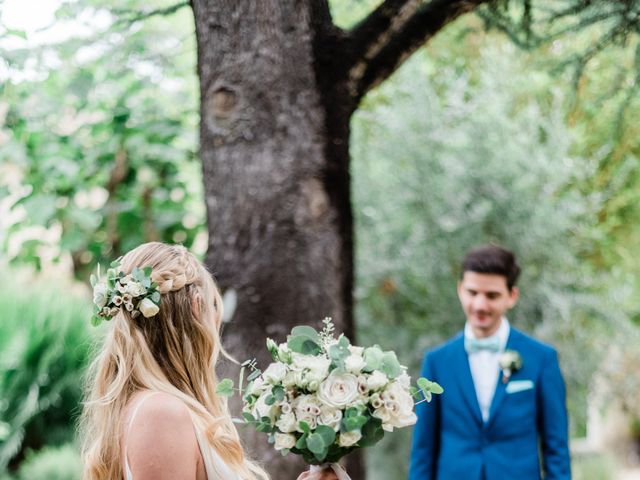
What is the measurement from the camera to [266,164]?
13.0 feet

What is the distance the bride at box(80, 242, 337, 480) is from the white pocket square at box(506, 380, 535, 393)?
Answer: 5.57 ft

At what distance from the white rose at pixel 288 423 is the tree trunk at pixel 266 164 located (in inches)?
65.2

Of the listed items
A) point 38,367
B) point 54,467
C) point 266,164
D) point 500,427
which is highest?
point 266,164

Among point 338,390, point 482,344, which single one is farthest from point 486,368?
point 338,390

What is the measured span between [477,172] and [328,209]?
3393mm

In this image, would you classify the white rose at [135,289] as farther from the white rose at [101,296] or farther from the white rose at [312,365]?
the white rose at [312,365]

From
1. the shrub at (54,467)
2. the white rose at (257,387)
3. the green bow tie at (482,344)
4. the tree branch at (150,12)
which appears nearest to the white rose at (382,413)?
the white rose at (257,387)

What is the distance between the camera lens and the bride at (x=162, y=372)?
2.20m

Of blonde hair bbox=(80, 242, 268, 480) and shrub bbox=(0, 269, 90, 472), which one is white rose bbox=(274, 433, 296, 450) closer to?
blonde hair bbox=(80, 242, 268, 480)

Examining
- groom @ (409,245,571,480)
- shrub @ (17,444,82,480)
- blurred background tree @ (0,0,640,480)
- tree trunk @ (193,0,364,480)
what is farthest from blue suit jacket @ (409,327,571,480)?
shrub @ (17,444,82,480)

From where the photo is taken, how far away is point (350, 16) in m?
7.91

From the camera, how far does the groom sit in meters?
3.87

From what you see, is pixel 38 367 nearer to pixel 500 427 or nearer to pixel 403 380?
pixel 500 427

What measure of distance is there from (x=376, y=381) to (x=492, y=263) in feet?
6.10
